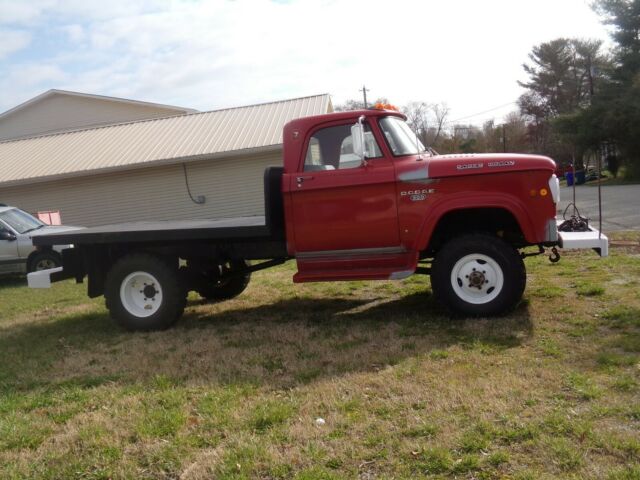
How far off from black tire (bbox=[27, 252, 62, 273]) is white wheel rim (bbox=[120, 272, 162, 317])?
554cm

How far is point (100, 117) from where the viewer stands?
2688cm

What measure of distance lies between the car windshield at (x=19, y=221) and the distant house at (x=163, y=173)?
4325 millimetres

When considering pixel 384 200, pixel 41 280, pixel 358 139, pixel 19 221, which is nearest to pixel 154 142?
pixel 19 221

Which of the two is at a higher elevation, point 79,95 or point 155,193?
point 79,95

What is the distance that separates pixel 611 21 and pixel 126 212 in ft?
96.9

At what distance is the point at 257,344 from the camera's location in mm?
5844

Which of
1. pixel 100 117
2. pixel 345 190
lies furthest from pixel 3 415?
pixel 100 117

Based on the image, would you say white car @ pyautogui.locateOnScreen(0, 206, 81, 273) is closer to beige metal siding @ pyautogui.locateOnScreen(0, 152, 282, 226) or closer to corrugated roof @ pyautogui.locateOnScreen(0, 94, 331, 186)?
corrugated roof @ pyautogui.locateOnScreen(0, 94, 331, 186)

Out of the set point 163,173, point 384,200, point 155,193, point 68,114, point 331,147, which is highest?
point 68,114

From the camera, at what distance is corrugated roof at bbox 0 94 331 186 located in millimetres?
16906

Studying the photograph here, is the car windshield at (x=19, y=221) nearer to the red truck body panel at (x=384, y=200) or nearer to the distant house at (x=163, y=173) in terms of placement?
the distant house at (x=163, y=173)

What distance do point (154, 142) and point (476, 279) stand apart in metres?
15.0

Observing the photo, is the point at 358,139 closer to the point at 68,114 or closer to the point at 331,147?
the point at 331,147

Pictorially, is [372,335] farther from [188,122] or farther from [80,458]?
[188,122]
